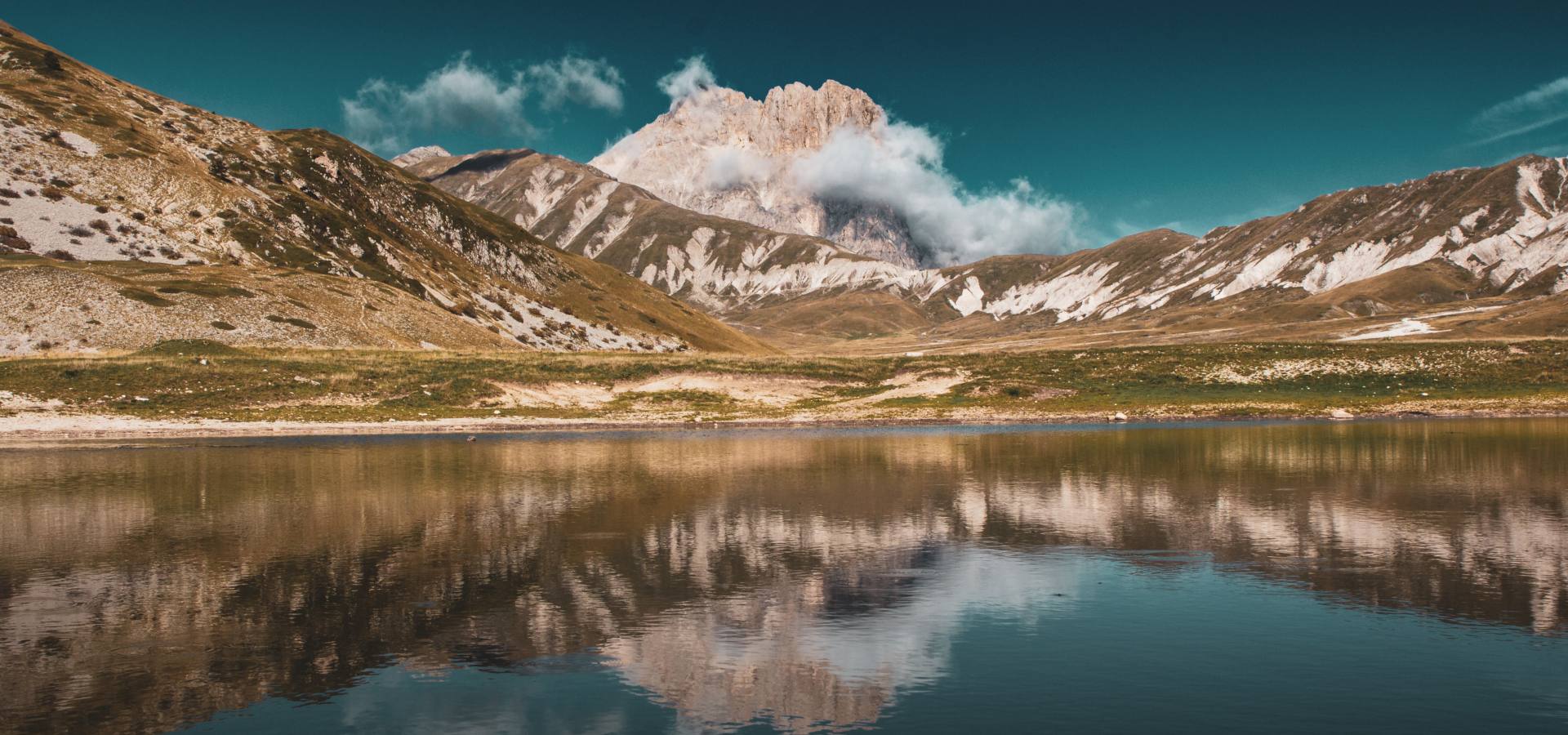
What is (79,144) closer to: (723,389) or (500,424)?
(500,424)

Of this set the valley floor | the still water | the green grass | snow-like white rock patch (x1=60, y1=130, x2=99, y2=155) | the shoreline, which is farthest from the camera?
snow-like white rock patch (x1=60, y1=130, x2=99, y2=155)

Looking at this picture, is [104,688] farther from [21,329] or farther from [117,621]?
[21,329]

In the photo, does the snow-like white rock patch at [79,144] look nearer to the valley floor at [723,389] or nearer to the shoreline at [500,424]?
the valley floor at [723,389]

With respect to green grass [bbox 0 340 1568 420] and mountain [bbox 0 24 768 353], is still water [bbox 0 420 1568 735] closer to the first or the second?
green grass [bbox 0 340 1568 420]

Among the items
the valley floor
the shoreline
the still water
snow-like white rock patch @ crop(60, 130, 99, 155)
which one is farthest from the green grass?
snow-like white rock patch @ crop(60, 130, 99, 155)

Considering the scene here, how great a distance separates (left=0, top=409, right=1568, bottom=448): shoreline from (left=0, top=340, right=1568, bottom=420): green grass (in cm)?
228

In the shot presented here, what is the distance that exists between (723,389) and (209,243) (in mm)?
75105

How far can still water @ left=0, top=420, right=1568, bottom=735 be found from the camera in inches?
537

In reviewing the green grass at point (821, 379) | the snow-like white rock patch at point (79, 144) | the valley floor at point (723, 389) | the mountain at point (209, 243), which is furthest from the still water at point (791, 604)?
the snow-like white rock patch at point (79, 144)

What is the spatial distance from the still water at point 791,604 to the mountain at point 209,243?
6307 centimetres

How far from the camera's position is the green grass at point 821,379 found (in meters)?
72.2

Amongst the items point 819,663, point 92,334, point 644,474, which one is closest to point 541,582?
point 819,663

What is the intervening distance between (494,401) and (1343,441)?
60.1 metres

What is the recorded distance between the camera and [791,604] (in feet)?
63.3
